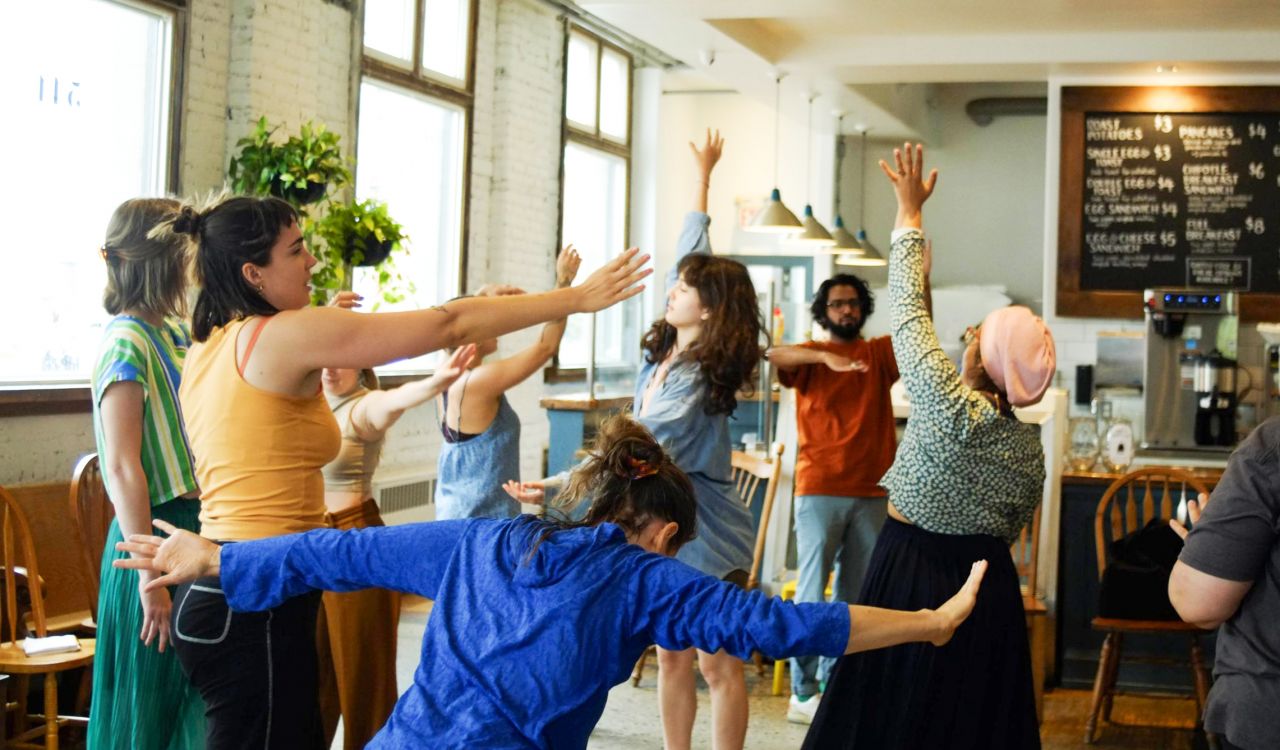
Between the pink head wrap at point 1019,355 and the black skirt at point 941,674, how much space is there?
34 cm

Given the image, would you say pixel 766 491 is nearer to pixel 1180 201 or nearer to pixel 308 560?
pixel 1180 201

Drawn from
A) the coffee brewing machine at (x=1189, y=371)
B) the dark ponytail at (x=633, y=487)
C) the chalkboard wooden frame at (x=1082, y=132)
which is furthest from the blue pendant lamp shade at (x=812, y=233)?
the dark ponytail at (x=633, y=487)

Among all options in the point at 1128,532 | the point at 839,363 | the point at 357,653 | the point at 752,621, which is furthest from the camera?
the point at 1128,532

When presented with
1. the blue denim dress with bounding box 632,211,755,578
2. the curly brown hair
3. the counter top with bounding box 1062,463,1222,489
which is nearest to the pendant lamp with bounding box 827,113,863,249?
the counter top with bounding box 1062,463,1222,489

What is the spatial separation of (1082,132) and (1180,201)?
0.64 meters

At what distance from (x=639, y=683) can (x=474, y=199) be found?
14.4 feet

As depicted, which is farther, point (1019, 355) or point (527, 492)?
point (527, 492)

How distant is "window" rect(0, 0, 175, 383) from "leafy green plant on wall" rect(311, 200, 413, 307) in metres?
0.78

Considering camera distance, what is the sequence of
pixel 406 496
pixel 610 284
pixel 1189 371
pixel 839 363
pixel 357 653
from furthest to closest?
pixel 406 496
pixel 1189 371
pixel 839 363
pixel 357 653
pixel 610 284

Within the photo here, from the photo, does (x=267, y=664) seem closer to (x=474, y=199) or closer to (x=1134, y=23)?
(x=1134, y=23)

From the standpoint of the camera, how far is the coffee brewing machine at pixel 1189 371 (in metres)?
6.12

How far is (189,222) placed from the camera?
95.4 inches

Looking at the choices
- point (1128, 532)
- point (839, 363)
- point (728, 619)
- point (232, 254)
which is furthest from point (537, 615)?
point (1128, 532)

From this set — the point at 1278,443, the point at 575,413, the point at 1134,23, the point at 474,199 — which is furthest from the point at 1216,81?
the point at 1278,443
